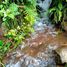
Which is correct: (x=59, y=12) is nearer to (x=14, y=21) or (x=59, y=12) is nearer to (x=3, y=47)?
(x=14, y=21)

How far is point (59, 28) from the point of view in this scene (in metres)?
7.23

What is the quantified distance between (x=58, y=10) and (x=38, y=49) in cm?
180

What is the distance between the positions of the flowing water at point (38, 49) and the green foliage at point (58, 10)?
1.05 ft

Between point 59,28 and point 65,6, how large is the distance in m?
0.78

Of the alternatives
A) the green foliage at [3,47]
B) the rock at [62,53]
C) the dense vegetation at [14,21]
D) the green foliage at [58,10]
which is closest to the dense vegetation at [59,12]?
the green foliage at [58,10]

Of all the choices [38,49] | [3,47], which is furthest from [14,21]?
[38,49]

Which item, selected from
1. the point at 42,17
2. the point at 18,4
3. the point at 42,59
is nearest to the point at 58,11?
the point at 42,17

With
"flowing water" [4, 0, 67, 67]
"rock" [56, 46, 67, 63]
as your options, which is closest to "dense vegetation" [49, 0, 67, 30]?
"flowing water" [4, 0, 67, 67]

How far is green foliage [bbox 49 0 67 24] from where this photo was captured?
723 centimetres

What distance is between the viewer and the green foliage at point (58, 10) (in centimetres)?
723

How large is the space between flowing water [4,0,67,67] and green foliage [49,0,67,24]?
32 cm

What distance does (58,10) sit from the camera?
731cm

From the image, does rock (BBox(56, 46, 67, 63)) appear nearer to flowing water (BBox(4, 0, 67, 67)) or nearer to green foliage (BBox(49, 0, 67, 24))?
flowing water (BBox(4, 0, 67, 67))

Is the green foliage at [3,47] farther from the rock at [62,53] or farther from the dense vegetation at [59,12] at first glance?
the dense vegetation at [59,12]
